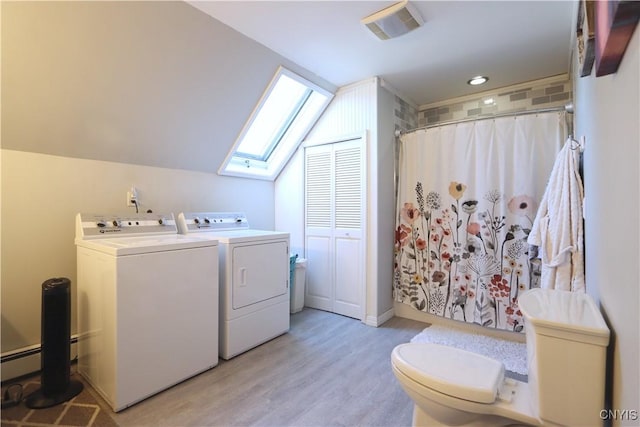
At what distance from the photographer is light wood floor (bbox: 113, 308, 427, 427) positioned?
1.60 m

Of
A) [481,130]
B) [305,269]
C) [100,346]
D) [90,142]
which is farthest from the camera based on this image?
[305,269]

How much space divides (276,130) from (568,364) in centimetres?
311

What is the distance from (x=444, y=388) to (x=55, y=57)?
8.53ft

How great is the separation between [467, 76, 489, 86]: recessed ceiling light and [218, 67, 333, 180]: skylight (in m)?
1.36

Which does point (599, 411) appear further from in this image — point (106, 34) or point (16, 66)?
point (16, 66)

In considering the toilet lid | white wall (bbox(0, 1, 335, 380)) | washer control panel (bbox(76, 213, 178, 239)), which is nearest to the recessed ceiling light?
white wall (bbox(0, 1, 335, 380))

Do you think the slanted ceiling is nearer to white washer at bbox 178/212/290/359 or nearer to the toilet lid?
white washer at bbox 178/212/290/359

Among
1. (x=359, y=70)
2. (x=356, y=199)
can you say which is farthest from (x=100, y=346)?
(x=359, y=70)

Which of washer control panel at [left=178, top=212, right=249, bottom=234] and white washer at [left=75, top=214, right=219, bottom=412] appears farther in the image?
washer control panel at [left=178, top=212, right=249, bottom=234]

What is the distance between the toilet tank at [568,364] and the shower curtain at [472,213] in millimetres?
1570

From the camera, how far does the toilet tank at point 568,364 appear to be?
3.01 ft

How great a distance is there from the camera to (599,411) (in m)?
0.92

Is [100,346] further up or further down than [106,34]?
further down

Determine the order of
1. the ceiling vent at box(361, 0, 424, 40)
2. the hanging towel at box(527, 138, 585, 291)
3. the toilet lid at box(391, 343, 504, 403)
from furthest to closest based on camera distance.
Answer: the ceiling vent at box(361, 0, 424, 40) < the hanging towel at box(527, 138, 585, 291) < the toilet lid at box(391, 343, 504, 403)
